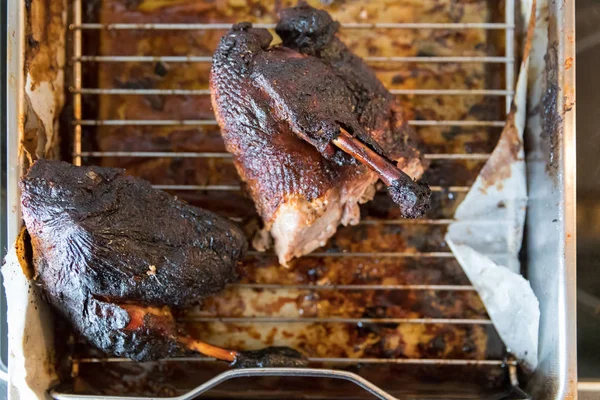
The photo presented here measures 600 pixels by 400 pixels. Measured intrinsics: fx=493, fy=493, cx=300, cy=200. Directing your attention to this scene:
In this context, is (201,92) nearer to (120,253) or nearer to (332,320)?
(120,253)

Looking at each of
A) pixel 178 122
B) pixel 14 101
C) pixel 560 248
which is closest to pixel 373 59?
pixel 178 122

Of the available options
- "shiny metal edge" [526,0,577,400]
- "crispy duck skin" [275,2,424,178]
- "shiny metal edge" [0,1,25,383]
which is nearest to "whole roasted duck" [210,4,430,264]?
"crispy duck skin" [275,2,424,178]

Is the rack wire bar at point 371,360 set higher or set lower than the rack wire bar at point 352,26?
lower

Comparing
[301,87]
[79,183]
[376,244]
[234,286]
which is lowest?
[234,286]

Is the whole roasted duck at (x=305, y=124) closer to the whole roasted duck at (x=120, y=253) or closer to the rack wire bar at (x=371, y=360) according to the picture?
the whole roasted duck at (x=120, y=253)

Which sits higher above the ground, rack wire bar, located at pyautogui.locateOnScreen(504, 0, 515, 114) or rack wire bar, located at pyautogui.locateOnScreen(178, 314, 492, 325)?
rack wire bar, located at pyautogui.locateOnScreen(504, 0, 515, 114)

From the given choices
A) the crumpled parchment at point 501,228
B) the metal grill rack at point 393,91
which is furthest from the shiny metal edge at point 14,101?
the crumpled parchment at point 501,228

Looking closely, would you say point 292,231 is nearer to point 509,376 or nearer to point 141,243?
point 141,243

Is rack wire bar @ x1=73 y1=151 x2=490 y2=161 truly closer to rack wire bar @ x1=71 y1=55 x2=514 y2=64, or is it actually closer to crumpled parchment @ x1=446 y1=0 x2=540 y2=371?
crumpled parchment @ x1=446 y1=0 x2=540 y2=371

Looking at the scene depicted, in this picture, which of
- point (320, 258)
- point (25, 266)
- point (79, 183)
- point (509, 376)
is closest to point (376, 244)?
point (320, 258)
